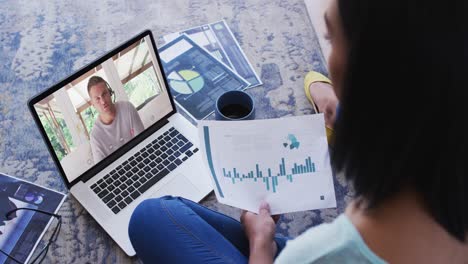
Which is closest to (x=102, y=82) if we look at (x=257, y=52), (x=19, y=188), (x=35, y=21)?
(x=19, y=188)

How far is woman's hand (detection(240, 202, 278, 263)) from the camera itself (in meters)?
0.81

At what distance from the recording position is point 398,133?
48cm

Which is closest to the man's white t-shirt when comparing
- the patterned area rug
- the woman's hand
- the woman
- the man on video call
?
the man on video call

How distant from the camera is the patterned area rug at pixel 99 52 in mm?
1027

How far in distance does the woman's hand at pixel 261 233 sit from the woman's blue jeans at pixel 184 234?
22 mm

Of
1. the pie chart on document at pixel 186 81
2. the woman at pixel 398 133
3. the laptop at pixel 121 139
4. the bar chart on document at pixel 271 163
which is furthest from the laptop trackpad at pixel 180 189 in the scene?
the woman at pixel 398 133

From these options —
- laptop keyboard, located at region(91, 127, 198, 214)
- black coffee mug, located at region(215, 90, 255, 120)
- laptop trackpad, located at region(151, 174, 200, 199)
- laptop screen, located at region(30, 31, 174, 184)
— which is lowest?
laptop trackpad, located at region(151, 174, 200, 199)

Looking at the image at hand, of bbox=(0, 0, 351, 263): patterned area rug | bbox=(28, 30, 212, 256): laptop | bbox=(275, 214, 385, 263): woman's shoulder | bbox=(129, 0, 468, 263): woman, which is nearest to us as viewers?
bbox=(129, 0, 468, 263): woman

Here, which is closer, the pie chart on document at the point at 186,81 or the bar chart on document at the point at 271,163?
the bar chart on document at the point at 271,163

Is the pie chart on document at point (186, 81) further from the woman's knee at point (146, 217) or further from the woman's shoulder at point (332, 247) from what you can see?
the woman's shoulder at point (332, 247)

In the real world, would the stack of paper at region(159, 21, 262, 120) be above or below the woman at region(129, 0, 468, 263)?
below

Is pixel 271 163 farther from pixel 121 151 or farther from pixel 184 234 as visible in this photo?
pixel 121 151

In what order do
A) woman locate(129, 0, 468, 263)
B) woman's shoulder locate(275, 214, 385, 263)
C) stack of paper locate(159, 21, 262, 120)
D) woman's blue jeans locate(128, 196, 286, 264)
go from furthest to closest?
stack of paper locate(159, 21, 262, 120) < woman's blue jeans locate(128, 196, 286, 264) < woman's shoulder locate(275, 214, 385, 263) < woman locate(129, 0, 468, 263)

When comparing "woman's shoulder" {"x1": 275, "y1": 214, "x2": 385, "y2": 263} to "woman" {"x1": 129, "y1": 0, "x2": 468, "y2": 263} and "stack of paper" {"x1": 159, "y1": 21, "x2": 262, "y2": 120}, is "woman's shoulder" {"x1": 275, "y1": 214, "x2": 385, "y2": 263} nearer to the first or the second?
"woman" {"x1": 129, "y1": 0, "x2": 468, "y2": 263}
